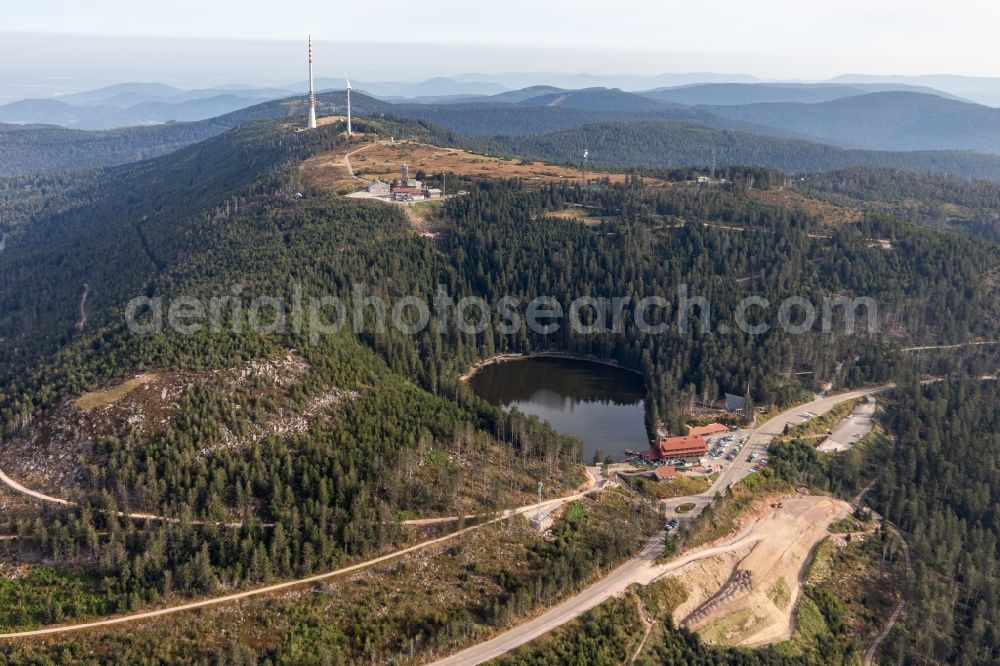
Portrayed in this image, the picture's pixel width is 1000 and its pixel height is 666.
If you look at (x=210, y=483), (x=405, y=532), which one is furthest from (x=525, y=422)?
(x=210, y=483)

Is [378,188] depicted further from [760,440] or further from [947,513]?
[947,513]

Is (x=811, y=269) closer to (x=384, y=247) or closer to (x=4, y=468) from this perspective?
(x=384, y=247)

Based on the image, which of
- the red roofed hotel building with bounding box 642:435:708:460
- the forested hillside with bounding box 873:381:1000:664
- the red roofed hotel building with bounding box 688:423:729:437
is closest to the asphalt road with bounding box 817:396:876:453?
the forested hillside with bounding box 873:381:1000:664

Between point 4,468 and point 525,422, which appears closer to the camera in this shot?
point 4,468

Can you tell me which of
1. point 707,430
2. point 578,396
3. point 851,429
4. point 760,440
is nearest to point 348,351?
point 578,396

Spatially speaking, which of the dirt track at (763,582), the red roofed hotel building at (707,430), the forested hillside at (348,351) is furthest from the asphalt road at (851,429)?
the dirt track at (763,582)
